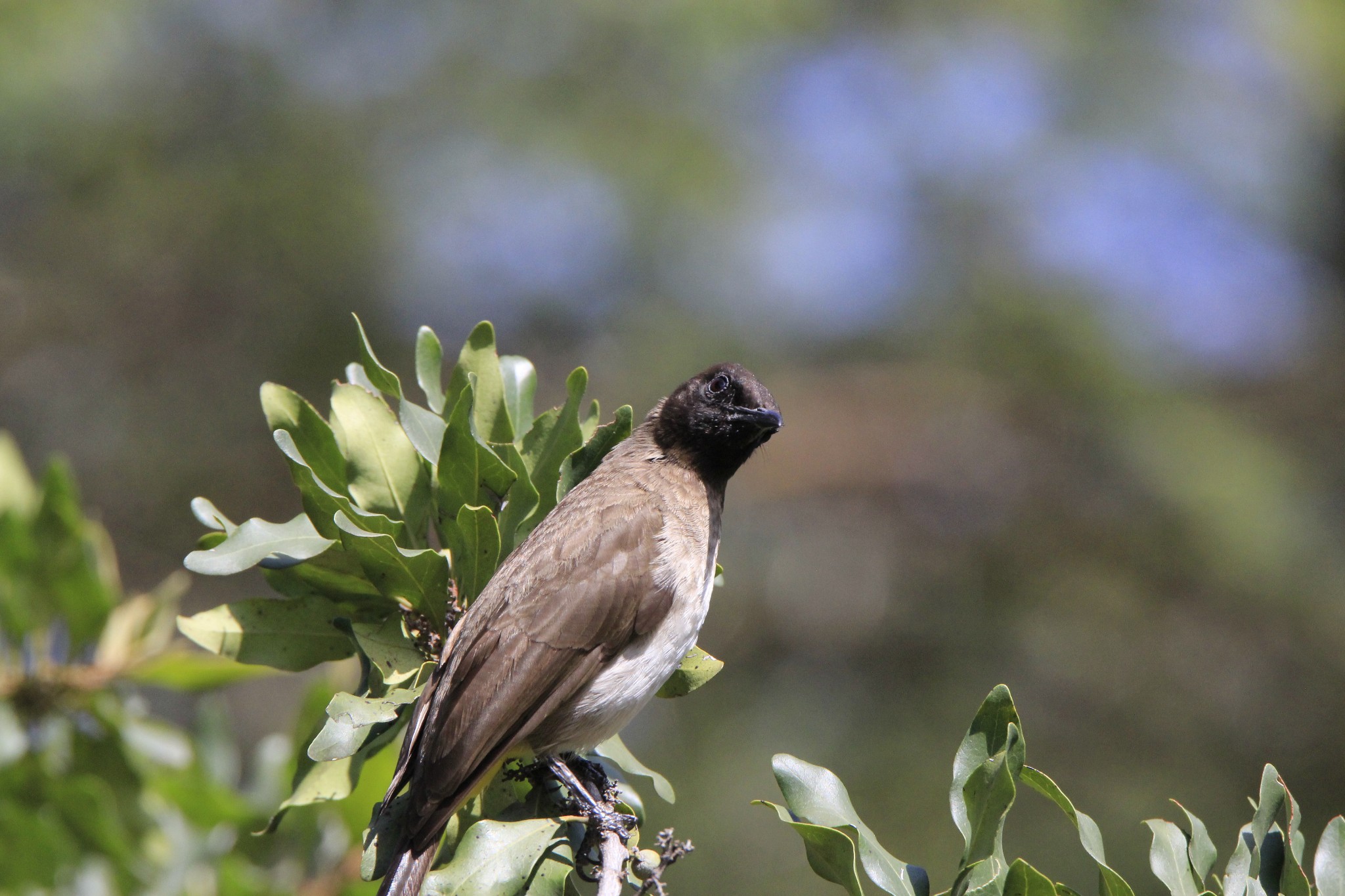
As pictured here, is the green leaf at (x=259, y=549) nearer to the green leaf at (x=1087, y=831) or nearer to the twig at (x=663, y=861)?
the twig at (x=663, y=861)

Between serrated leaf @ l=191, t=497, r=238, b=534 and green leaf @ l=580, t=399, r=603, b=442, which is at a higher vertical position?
serrated leaf @ l=191, t=497, r=238, b=534

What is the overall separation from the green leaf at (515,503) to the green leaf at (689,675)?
551 mm

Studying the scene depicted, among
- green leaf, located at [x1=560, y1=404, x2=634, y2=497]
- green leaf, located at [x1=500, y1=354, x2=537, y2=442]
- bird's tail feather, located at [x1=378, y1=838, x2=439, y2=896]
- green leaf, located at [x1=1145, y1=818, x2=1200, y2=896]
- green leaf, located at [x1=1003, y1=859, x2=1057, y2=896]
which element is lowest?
bird's tail feather, located at [x1=378, y1=838, x2=439, y2=896]

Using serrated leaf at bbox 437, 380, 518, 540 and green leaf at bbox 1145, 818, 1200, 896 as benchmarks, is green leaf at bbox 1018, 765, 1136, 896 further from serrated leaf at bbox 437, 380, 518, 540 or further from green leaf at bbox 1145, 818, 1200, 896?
serrated leaf at bbox 437, 380, 518, 540

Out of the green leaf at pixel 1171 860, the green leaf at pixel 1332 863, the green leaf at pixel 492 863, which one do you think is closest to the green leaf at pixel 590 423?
the green leaf at pixel 492 863

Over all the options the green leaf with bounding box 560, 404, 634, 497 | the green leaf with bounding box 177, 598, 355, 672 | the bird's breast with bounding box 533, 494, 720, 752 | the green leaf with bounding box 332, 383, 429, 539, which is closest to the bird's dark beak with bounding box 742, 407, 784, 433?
A: the bird's breast with bounding box 533, 494, 720, 752

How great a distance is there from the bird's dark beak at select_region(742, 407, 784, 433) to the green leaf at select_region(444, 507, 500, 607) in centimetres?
117

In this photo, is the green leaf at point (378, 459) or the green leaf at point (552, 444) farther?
the green leaf at point (552, 444)

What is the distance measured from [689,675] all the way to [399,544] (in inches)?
32.7

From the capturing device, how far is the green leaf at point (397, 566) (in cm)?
248

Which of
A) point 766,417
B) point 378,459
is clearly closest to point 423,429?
point 378,459

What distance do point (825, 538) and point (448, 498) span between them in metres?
5.74

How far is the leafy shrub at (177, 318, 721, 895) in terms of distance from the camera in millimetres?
2486

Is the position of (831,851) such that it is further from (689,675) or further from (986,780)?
(689,675)
